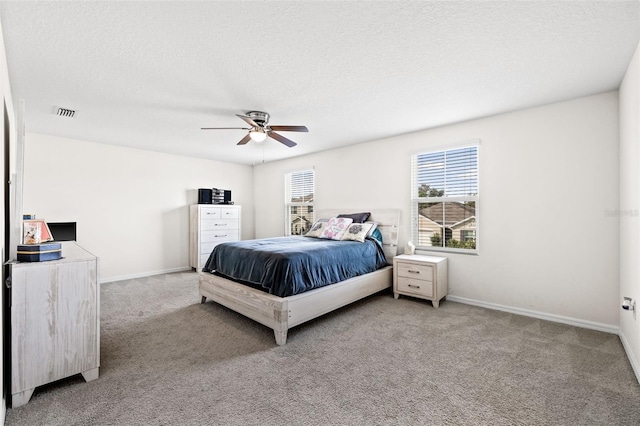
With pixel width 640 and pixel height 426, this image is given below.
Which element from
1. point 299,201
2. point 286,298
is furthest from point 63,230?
point 286,298

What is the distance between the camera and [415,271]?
3.66 metres

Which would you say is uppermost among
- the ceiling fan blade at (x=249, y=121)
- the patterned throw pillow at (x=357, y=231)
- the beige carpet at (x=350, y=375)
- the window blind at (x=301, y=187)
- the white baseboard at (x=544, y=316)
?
the ceiling fan blade at (x=249, y=121)

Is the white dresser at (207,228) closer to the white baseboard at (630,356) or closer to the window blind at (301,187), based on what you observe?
the window blind at (301,187)

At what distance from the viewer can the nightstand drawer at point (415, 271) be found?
11.6ft

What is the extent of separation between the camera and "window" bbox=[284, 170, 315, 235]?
572cm

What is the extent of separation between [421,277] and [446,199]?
1112mm

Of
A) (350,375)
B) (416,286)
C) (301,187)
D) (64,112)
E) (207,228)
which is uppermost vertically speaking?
(64,112)

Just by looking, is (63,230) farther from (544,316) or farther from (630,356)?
(630,356)

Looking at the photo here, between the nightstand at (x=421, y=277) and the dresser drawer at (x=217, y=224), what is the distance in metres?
3.59

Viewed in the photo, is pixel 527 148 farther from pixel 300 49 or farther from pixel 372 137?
pixel 300 49

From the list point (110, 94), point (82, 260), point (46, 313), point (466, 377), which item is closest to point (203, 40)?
point (110, 94)

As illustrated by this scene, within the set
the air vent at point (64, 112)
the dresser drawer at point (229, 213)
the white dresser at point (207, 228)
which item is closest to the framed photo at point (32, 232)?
the air vent at point (64, 112)

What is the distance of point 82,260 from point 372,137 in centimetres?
378

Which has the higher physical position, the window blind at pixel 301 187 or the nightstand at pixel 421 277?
the window blind at pixel 301 187
